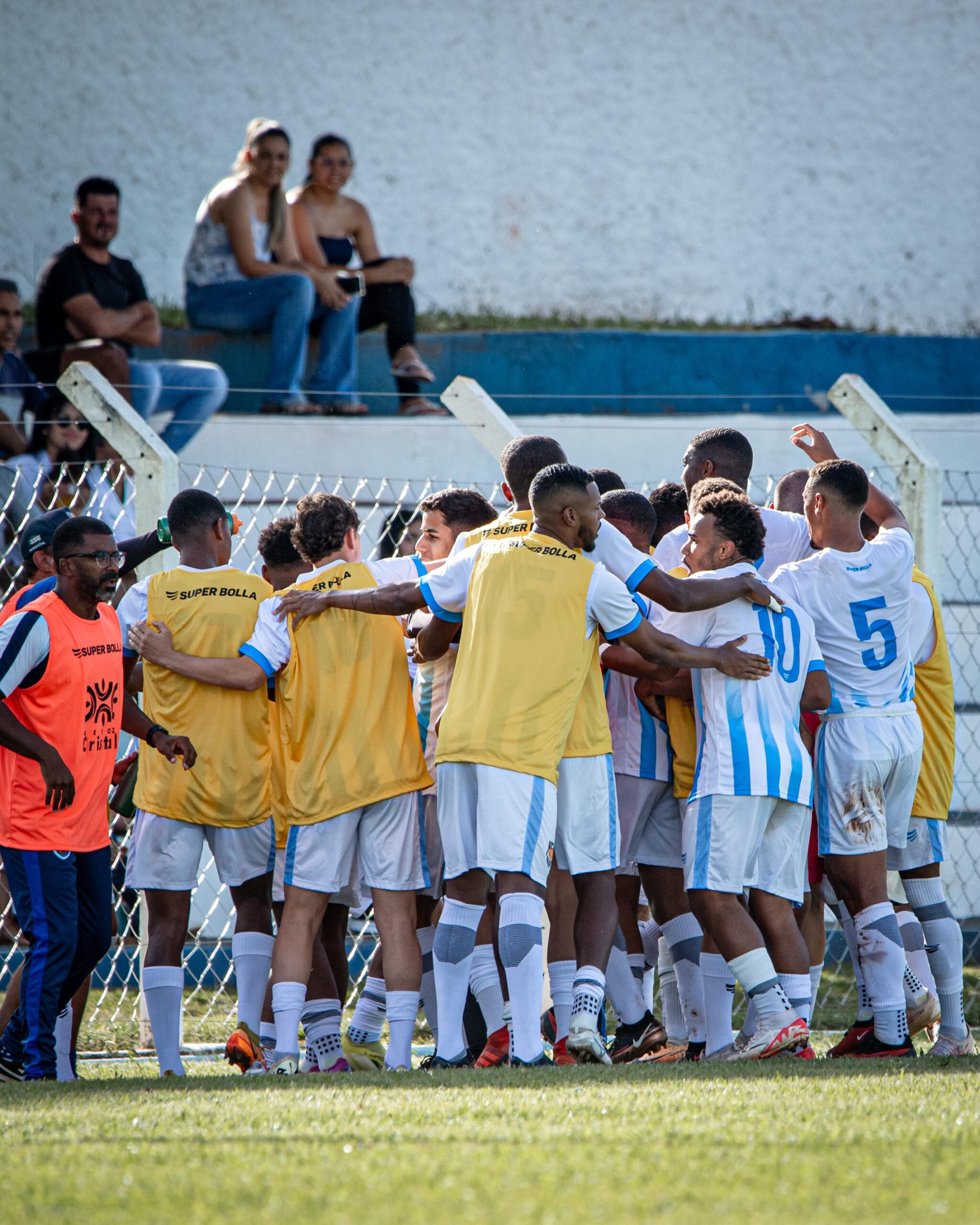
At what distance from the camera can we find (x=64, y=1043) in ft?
15.3

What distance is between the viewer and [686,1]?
11.3 m

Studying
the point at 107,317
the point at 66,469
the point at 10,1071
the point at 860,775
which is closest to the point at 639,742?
the point at 860,775

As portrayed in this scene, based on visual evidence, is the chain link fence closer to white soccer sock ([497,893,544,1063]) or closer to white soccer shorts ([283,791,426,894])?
white soccer shorts ([283,791,426,894])

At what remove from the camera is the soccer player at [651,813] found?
4.77 meters

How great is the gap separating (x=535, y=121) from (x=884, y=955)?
8.09 m

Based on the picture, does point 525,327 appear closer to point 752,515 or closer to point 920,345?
point 920,345

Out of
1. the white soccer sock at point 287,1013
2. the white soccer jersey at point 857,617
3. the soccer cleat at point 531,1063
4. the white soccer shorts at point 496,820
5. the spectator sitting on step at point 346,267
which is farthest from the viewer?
the spectator sitting on step at point 346,267

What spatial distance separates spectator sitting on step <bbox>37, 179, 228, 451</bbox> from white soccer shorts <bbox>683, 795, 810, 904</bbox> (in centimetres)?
434

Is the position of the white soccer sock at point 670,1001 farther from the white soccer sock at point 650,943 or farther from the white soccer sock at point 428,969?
the white soccer sock at point 428,969

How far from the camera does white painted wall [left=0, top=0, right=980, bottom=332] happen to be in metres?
10.7

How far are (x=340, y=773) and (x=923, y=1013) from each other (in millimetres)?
1998

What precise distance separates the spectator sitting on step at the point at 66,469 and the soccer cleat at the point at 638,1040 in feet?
10.3

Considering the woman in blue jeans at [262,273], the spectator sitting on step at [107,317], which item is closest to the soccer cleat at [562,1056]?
the spectator sitting on step at [107,317]

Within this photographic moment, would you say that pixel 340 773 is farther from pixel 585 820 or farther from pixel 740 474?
pixel 740 474
